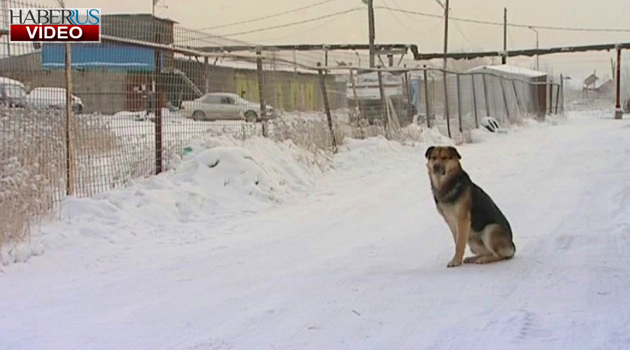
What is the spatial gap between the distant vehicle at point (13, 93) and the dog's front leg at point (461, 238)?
16.2ft

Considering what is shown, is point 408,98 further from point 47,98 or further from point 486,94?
point 47,98

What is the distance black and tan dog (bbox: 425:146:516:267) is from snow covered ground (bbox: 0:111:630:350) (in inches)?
6.6

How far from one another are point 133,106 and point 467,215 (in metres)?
5.11

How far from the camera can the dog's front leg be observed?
19.7 ft

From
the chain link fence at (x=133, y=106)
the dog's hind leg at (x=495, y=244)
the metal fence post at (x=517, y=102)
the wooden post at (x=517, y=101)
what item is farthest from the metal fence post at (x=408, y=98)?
the dog's hind leg at (x=495, y=244)

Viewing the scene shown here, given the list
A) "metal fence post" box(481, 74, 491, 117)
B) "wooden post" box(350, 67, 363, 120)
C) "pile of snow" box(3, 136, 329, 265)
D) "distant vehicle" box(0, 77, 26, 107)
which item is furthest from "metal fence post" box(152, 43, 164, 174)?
"metal fence post" box(481, 74, 491, 117)

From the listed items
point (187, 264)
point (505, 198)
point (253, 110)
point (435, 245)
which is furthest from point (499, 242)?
point (253, 110)

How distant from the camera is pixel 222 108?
12.8 metres

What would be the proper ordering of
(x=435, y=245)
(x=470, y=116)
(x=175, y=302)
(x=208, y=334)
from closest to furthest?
(x=208, y=334)
(x=175, y=302)
(x=435, y=245)
(x=470, y=116)

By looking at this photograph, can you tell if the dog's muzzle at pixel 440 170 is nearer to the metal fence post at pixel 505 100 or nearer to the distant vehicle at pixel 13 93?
the distant vehicle at pixel 13 93

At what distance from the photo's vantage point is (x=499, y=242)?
6.00 meters

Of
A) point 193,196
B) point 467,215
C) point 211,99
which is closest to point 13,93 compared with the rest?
point 193,196

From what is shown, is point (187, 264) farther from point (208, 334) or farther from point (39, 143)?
point (39, 143)

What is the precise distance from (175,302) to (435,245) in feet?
9.23
